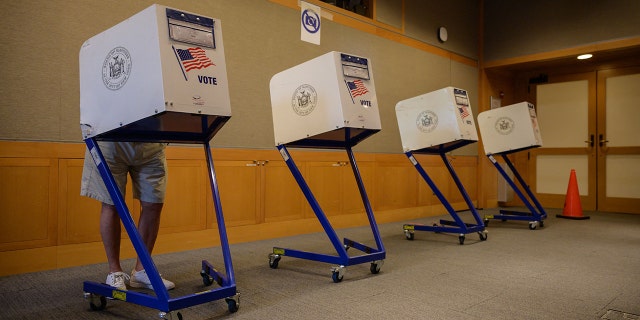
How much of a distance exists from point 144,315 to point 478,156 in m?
6.05

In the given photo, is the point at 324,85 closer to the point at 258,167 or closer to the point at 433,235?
the point at 258,167

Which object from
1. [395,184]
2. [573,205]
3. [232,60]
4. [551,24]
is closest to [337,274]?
[232,60]

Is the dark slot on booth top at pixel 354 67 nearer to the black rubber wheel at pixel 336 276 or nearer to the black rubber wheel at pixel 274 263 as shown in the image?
the black rubber wheel at pixel 336 276

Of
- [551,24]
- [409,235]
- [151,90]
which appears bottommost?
[409,235]

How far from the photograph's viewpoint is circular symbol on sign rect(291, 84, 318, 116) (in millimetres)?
2678

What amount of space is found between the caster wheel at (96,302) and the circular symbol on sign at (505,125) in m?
4.30

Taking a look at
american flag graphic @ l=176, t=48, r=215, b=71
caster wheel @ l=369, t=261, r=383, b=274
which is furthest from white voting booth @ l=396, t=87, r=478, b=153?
american flag graphic @ l=176, t=48, r=215, b=71

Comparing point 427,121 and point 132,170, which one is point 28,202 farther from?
point 427,121

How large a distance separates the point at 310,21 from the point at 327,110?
7.33 feet

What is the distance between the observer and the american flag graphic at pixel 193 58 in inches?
69.3

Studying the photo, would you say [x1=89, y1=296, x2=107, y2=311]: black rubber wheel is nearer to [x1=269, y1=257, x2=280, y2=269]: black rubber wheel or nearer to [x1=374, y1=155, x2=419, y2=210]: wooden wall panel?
[x1=269, y1=257, x2=280, y2=269]: black rubber wheel

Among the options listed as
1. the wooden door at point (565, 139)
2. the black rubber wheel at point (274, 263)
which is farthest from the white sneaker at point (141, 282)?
the wooden door at point (565, 139)

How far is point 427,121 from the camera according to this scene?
386 centimetres

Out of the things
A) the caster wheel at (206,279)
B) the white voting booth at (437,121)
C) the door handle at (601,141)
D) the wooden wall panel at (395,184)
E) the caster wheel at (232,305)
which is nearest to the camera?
the caster wheel at (232,305)
